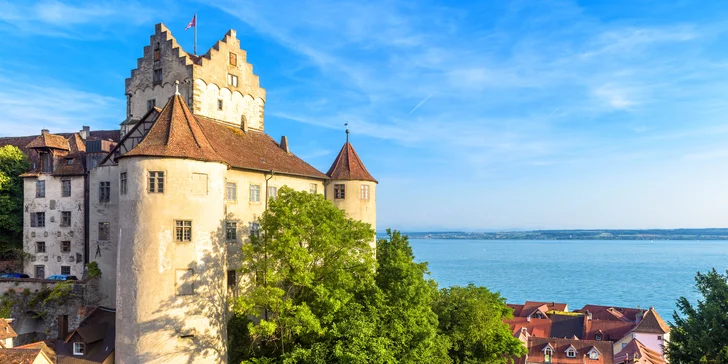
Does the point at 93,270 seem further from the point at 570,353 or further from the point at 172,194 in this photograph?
the point at 570,353

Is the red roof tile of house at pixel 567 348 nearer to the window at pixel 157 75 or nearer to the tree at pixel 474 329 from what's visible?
the tree at pixel 474 329

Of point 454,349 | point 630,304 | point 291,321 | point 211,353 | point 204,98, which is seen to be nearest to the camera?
point 291,321

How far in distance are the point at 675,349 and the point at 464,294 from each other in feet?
41.5

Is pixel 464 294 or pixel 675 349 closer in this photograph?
pixel 675 349

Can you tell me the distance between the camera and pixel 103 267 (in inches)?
1373

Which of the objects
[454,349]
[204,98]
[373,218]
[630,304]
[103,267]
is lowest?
[630,304]

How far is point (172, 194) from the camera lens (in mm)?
27438

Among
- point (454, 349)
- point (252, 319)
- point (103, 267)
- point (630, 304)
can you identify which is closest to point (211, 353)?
point (252, 319)

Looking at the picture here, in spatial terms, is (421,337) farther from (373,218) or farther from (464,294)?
(373,218)

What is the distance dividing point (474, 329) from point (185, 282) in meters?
18.3

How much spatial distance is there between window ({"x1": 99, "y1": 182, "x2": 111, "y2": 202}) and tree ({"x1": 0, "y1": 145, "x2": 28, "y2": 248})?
11137 mm

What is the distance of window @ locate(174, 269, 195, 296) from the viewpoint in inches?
1073

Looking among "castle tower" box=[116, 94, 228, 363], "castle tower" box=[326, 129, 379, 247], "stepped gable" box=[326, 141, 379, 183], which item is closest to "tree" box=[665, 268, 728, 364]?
"castle tower" box=[326, 129, 379, 247]

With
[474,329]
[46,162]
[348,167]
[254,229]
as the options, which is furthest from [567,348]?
[46,162]
